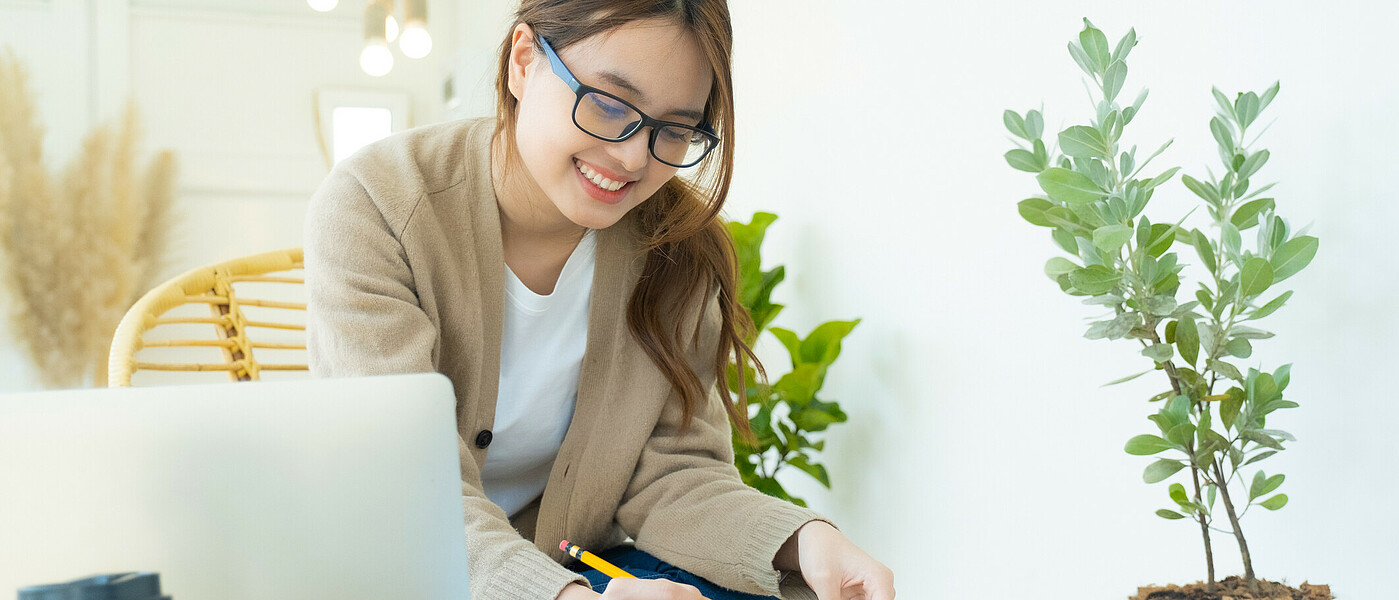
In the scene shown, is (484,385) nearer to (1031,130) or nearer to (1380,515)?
(1031,130)

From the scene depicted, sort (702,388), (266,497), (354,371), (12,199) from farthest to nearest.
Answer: (12,199) < (702,388) < (354,371) < (266,497)

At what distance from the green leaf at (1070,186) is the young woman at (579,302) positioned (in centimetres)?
30

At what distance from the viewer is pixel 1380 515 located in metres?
0.86

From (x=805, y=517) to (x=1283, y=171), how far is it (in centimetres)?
58

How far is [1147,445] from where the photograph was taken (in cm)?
84

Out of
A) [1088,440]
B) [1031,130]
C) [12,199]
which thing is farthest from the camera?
[12,199]

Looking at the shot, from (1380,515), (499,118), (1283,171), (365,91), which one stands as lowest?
(1380,515)

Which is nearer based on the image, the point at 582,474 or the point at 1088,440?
the point at 582,474

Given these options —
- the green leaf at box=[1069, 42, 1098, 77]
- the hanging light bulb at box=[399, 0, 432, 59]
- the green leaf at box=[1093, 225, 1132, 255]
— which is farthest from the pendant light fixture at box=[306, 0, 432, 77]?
the green leaf at box=[1093, 225, 1132, 255]

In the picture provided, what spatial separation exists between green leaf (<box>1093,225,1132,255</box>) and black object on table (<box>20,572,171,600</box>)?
70cm

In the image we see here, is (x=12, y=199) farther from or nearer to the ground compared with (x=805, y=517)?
farther from the ground

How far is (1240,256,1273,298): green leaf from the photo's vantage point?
2.55 ft

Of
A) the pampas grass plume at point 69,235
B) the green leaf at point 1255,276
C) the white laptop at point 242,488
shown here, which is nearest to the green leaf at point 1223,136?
the green leaf at point 1255,276

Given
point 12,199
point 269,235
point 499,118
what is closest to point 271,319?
point 269,235
